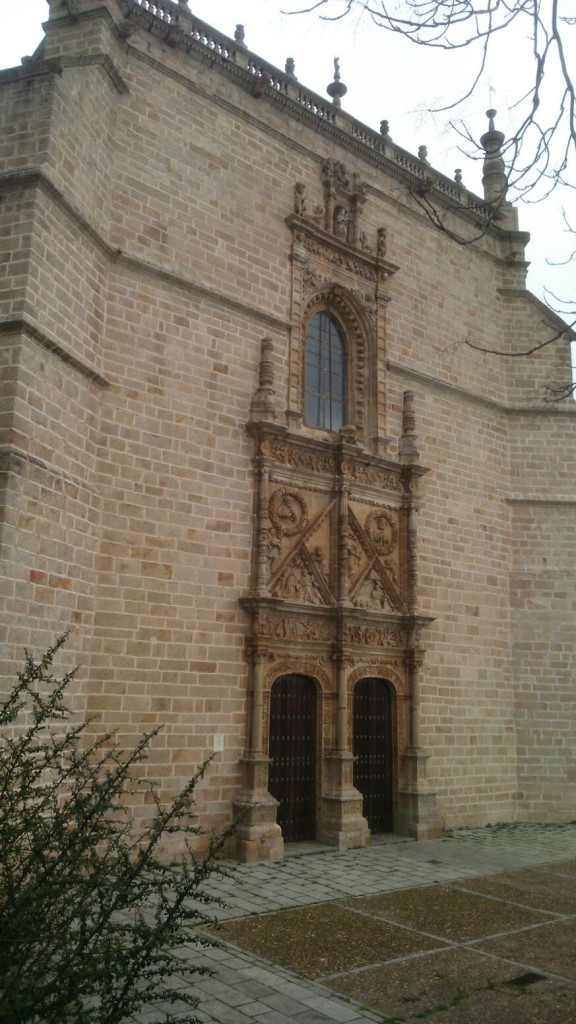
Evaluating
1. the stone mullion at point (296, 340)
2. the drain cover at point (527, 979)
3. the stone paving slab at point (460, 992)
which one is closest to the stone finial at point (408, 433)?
the stone mullion at point (296, 340)

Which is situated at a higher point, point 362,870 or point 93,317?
point 93,317

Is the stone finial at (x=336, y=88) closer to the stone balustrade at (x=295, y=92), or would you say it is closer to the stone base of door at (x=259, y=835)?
the stone balustrade at (x=295, y=92)

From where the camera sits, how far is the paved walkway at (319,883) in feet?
17.0

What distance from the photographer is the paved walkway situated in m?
5.17

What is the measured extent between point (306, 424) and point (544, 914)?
24.3 ft

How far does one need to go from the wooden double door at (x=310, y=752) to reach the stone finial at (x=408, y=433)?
147 inches

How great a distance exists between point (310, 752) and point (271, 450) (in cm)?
435

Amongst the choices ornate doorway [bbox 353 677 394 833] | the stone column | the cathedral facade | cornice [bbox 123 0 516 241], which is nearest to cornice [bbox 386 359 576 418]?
the cathedral facade

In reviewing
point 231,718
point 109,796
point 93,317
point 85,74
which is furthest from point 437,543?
point 109,796

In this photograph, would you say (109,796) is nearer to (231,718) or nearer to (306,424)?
(231,718)

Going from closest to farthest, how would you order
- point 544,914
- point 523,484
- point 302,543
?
point 544,914 → point 302,543 → point 523,484

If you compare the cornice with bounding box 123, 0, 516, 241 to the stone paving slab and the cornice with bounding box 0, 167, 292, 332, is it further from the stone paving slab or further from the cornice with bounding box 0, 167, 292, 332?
the stone paving slab

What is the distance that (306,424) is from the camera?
40.8 feet

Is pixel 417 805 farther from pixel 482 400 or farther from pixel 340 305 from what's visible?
pixel 340 305
